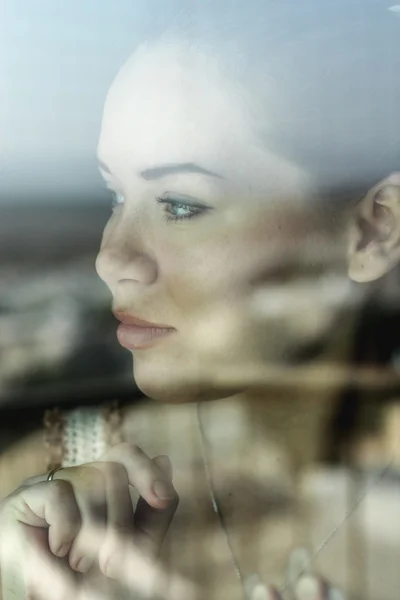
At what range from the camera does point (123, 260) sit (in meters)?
1.13

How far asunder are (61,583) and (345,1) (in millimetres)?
917

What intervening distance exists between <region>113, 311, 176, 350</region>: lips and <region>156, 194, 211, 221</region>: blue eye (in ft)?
0.49

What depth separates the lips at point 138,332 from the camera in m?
1.13

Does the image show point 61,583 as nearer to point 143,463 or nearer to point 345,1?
point 143,463

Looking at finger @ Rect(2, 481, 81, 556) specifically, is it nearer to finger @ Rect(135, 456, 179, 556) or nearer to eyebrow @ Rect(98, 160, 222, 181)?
finger @ Rect(135, 456, 179, 556)

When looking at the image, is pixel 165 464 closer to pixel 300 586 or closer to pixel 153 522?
pixel 153 522

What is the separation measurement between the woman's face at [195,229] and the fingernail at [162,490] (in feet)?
0.42

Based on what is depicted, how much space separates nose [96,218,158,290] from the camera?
3.69ft

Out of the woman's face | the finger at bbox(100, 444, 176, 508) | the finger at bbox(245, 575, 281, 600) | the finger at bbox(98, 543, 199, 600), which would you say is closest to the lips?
the woman's face

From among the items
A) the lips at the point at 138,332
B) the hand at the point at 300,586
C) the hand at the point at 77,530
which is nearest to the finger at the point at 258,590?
the hand at the point at 300,586

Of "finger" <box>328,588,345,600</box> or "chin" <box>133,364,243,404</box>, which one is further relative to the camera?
"finger" <box>328,588,345,600</box>

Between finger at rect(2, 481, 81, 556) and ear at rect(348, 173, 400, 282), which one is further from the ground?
ear at rect(348, 173, 400, 282)

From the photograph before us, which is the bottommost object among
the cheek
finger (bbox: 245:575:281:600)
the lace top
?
finger (bbox: 245:575:281:600)

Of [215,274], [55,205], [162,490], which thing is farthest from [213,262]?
[162,490]
